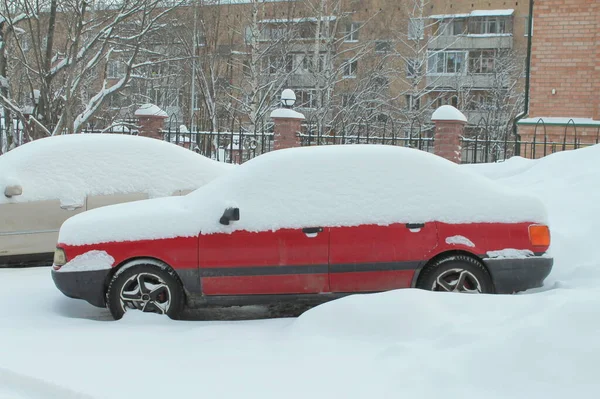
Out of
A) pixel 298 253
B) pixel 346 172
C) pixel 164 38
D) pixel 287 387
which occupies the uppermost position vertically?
pixel 164 38

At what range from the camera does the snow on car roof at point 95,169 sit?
283 inches

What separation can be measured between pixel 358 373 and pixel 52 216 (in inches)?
190

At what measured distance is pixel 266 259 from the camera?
509 centimetres

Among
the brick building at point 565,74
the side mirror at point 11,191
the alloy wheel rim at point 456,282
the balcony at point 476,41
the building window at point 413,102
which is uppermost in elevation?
the balcony at point 476,41

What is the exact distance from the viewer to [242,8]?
28.4 metres

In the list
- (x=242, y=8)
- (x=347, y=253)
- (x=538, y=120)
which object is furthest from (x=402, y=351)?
(x=242, y=8)

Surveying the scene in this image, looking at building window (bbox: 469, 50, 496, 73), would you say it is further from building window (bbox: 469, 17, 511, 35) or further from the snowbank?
the snowbank

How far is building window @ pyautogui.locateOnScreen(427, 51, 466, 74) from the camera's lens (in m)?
38.6

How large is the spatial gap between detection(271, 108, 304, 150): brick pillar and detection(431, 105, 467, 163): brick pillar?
2.83m

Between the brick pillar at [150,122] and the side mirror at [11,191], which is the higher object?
the brick pillar at [150,122]

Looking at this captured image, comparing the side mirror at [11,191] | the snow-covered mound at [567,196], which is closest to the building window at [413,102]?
the snow-covered mound at [567,196]

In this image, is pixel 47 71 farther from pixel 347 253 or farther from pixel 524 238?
pixel 524 238

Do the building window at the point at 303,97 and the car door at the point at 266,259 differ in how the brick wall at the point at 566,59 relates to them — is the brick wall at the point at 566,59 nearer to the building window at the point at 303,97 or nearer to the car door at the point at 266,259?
the car door at the point at 266,259

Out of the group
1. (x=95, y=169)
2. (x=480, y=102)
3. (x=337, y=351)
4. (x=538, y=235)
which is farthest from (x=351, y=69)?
(x=337, y=351)
